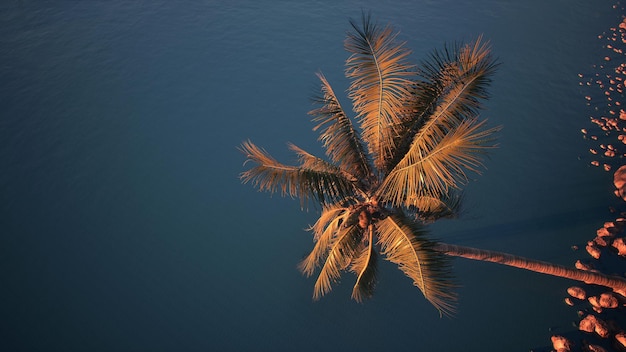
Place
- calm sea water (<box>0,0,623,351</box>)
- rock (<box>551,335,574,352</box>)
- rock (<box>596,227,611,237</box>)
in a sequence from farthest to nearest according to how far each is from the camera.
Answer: rock (<box>596,227,611,237</box>)
calm sea water (<box>0,0,623,351</box>)
rock (<box>551,335,574,352</box>)

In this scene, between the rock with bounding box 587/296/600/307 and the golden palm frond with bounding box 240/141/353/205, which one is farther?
the rock with bounding box 587/296/600/307

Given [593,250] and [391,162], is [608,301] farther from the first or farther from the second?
[391,162]

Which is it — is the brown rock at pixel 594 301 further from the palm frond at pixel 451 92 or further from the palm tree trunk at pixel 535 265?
the palm frond at pixel 451 92

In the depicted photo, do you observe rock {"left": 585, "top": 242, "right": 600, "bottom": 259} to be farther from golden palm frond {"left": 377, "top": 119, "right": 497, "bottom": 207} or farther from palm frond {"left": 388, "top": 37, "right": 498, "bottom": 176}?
palm frond {"left": 388, "top": 37, "right": 498, "bottom": 176}

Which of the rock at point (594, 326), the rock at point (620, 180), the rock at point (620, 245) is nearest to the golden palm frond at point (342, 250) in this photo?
the rock at point (594, 326)

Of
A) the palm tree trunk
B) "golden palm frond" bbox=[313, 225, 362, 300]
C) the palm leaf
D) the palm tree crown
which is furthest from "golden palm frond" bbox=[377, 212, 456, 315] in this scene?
the palm tree trunk
